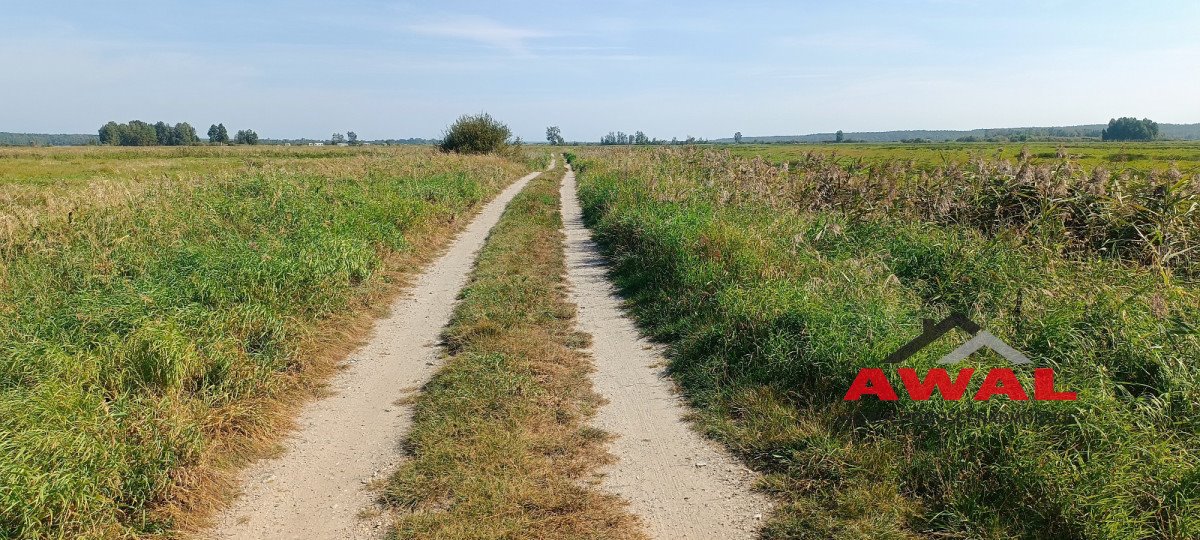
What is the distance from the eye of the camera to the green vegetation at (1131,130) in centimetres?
9519

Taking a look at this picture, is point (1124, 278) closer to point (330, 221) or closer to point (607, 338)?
point (607, 338)

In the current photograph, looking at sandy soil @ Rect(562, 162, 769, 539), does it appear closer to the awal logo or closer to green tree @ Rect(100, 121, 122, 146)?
the awal logo

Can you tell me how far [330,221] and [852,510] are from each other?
891 centimetres

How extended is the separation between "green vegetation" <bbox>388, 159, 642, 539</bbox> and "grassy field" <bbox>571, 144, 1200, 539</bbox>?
98 cm

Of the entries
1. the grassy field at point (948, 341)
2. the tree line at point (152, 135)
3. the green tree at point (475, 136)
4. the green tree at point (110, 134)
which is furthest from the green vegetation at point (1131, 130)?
the green tree at point (110, 134)

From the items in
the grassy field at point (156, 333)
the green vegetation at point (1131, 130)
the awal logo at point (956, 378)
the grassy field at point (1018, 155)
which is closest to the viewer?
the grassy field at point (156, 333)

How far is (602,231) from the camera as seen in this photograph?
12.6 m

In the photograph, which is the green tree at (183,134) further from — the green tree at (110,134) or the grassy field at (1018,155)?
the grassy field at (1018,155)

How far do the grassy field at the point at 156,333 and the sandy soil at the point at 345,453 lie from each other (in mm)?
216

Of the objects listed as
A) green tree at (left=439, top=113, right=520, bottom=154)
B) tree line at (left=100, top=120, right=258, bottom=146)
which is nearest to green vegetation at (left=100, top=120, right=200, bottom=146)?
tree line at (left=100, top=120, right=258, bottom=146)

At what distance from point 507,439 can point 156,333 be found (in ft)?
8.67

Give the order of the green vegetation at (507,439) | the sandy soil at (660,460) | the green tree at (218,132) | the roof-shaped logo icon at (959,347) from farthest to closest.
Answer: the green tree at (218,132) < the roof-shaped logo icon at (959,347) < the sandy soil at (660,460) < the green vegetation at (507,439)

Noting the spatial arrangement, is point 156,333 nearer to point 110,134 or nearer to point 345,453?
point 345,453

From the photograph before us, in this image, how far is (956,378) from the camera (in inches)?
161
